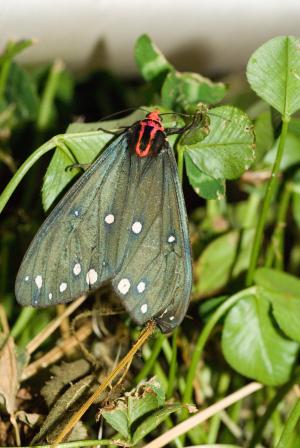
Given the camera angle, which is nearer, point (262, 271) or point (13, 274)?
point (262, 271)

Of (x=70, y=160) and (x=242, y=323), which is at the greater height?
(x=70, y=160)

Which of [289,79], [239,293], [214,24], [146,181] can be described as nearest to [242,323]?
[239,293]

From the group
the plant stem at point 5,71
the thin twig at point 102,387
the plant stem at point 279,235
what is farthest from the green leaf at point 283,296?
the plant stem at point 5,71

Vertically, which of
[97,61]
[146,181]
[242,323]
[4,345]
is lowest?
[242,323]

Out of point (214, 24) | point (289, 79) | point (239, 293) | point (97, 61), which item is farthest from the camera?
point (97, 61)

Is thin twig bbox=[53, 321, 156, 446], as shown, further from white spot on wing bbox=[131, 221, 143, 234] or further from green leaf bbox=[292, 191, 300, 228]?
green leaf bbox=[292, 191, 300, 228]

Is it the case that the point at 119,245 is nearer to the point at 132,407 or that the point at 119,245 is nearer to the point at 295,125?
the point at 132,407

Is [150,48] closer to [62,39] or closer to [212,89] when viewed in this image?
[212,89]

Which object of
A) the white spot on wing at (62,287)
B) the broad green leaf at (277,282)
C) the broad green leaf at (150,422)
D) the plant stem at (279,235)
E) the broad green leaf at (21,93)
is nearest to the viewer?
the broad green leaf at (150,422)

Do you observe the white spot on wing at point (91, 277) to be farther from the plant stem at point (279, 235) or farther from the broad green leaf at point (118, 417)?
the plant stem at point (279, 235)
